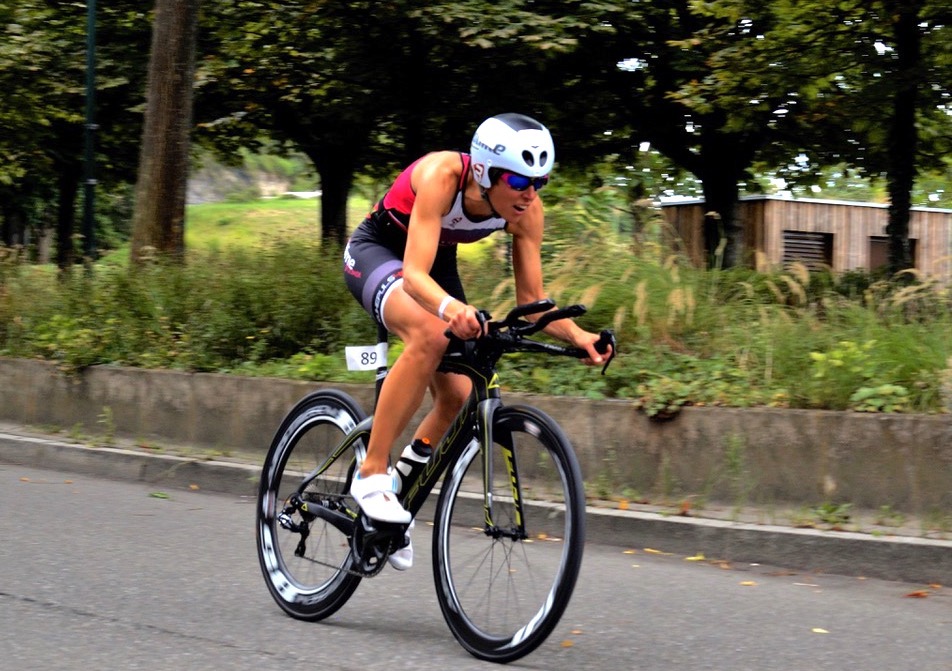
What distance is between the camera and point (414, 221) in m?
4.50

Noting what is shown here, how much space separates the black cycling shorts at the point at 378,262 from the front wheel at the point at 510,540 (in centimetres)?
72

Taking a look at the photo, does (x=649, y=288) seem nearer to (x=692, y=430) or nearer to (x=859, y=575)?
(x=692, y=430)

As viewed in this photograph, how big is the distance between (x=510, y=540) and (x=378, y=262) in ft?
3.99

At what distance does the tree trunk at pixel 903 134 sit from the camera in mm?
13391

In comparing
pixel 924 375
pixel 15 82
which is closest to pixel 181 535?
pixel 924 375

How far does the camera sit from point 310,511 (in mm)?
5316

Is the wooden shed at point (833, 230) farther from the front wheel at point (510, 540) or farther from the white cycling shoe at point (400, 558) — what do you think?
the front wheel at point (510, 540)

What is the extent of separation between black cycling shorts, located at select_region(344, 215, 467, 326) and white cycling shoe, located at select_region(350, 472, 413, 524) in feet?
1.98

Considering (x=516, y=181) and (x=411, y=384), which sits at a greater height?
(x=516, y=181)

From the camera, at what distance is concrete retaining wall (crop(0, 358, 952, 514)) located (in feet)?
22.5

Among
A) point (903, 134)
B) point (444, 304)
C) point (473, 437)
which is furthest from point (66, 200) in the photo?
point (444, 304)

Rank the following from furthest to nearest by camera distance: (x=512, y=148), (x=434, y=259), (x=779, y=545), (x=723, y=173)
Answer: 1. (x=723, y=173)
2. (x=779, y=545)
3. (x=434, y=259)
4. (x=512, y=148)

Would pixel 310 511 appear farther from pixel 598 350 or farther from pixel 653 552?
pixel 653 552

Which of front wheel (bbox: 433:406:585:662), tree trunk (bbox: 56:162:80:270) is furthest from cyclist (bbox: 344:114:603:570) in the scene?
tree trunk (bbox: 56:162:80:270)
